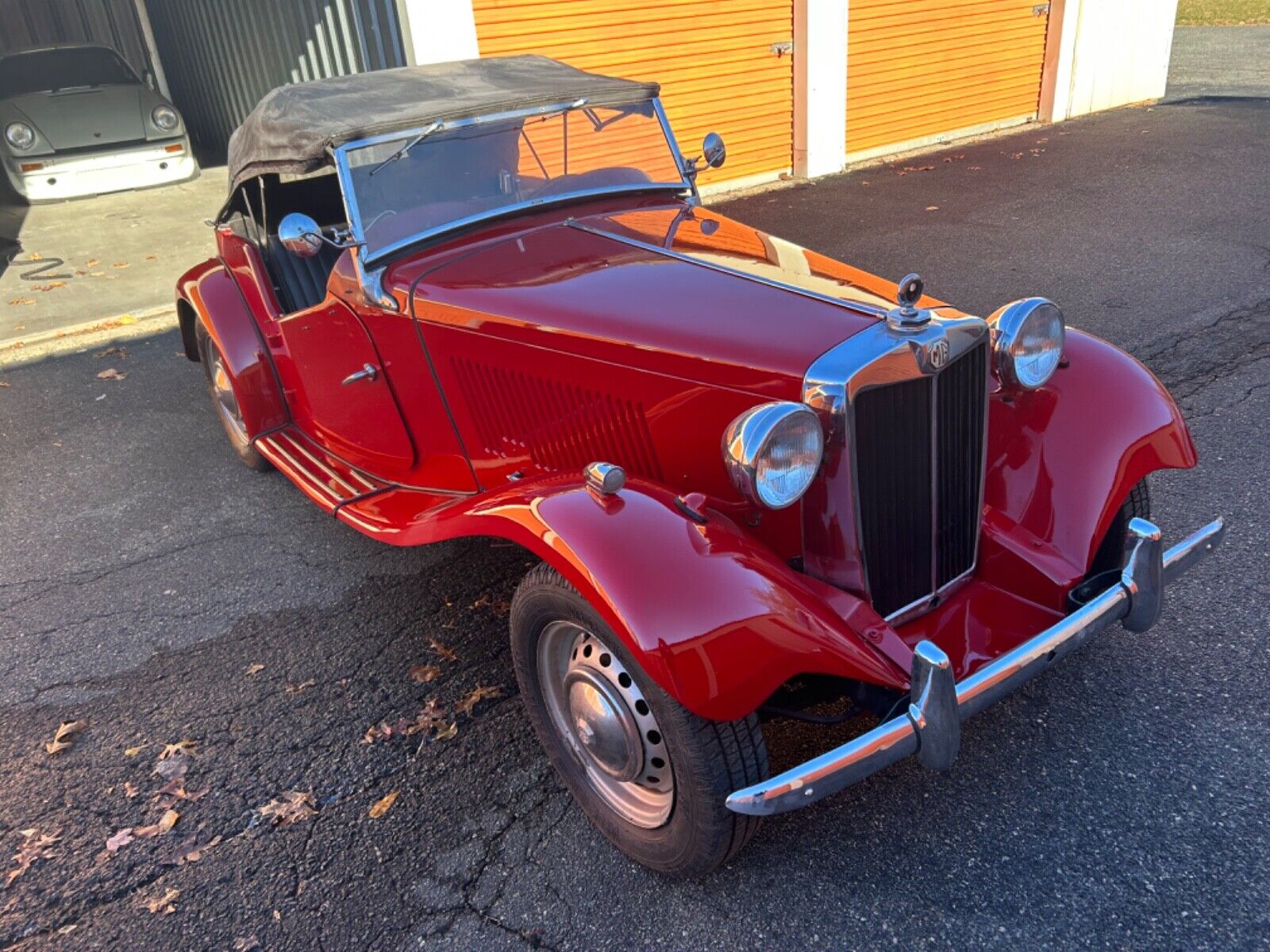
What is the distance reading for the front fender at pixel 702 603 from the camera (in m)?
2.00

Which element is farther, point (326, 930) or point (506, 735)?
point (506, 735)

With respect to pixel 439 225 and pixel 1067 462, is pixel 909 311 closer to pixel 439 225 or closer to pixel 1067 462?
pixel 1067 462

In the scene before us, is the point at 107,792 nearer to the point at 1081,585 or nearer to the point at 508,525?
the point at 508,525

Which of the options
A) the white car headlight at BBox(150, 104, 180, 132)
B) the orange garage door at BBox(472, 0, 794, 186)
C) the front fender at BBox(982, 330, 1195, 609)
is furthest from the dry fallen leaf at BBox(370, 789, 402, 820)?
the white car headlight at BBox(150, 104, 180, 132)

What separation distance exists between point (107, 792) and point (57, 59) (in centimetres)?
1118

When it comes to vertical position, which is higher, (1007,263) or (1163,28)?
(1163,28)

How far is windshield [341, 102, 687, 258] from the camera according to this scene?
10.5ft

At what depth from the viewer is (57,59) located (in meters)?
10.8

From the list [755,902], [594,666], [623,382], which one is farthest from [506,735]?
[623,382]

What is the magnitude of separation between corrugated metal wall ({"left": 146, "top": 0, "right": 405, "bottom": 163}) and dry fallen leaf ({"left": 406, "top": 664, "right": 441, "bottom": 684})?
577 centimetres

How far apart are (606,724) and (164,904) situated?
1.23m

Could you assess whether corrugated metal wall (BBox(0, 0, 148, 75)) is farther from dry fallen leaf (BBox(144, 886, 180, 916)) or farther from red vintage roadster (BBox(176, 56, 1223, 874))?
dry fallen leaf (BBox(144, 886, 180, 916))

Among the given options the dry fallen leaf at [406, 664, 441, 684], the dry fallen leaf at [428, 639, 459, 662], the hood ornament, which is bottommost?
the dry fallen leaf at [428, 639, 459, 662]

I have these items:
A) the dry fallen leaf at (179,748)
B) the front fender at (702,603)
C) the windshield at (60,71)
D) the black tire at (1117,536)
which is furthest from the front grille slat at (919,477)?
the windshield at (60,71)
